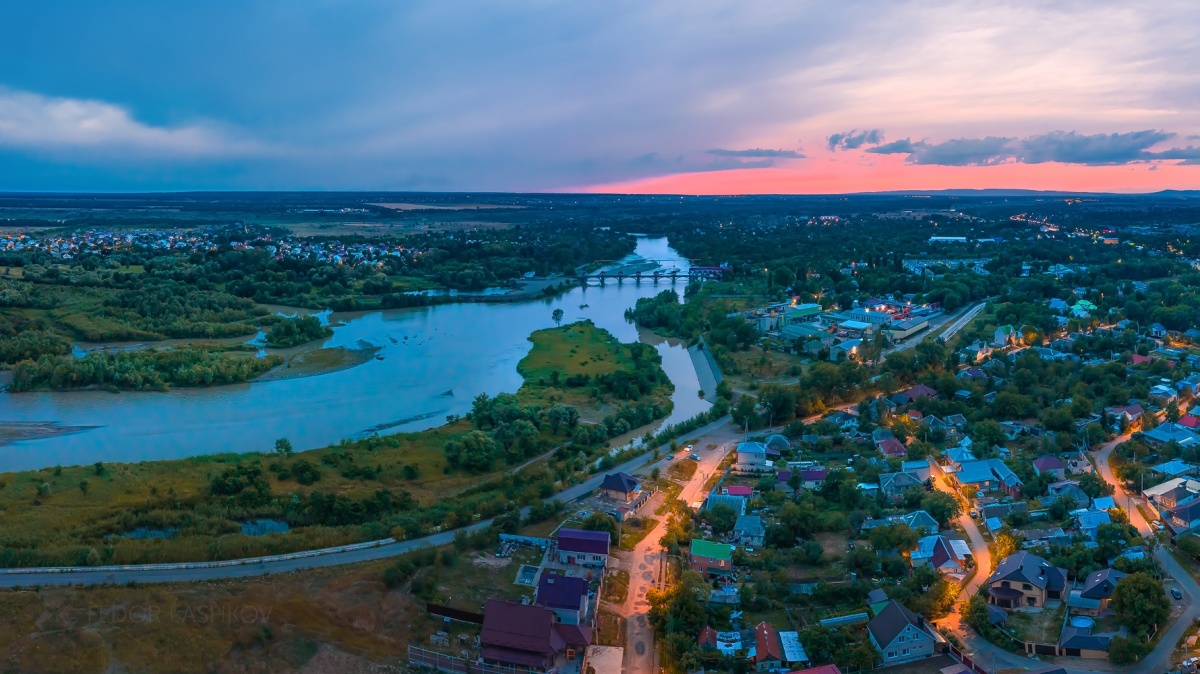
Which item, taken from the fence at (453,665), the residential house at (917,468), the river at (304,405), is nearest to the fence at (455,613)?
the fence at (453,665)

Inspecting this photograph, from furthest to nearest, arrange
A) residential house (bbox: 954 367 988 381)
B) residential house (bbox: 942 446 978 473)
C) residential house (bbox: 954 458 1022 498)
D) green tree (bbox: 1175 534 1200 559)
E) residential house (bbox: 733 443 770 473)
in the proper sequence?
residential house (bbox: 954 367 988 381), residential house (bbox: 733 443 770 473), residential house (bbox: 942 446 978 473), residential house (bbox: 954 458 1022 498), green tree (bbox: 1175 534 1200 559)

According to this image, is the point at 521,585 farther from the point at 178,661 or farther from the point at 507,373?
the point at 507,373

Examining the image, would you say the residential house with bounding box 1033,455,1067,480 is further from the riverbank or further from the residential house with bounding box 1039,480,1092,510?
the riverbank

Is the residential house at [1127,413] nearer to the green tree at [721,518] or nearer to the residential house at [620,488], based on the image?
the green tree at [721,518]

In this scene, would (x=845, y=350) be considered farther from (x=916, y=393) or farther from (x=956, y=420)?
(x=956, y=420)

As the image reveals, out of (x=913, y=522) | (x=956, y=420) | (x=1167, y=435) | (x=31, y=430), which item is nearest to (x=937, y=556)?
(x=913, y=522)

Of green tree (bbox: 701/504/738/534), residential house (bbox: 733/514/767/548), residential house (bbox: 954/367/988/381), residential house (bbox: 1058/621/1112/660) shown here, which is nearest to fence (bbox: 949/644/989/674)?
residential house (bbox: 1058/621/1112/660)
